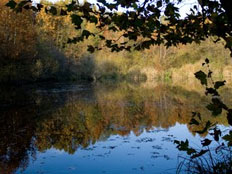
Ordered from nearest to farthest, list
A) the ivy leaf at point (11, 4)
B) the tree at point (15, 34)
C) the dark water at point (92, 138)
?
1. the ivy leaf at point (11, 4)
2. the dark water at point (92, 138)
3. the tree at point (15, 34)

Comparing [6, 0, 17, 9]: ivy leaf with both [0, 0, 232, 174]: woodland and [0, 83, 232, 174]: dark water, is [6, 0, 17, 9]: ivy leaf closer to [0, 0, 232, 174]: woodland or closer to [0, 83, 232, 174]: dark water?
[0, 0, 232, 174]: woodland

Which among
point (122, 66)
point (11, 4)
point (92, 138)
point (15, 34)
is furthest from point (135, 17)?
point (122, 66)

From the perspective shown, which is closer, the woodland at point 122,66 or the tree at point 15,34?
the woodland at point 122,66

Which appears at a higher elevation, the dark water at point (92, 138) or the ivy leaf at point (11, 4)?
the ivy leaf at point (11, 4)

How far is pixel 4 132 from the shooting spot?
8.84 meters

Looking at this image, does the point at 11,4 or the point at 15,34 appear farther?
the point at 15,34

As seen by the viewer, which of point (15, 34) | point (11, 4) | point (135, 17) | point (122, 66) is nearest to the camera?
point (11, 4)

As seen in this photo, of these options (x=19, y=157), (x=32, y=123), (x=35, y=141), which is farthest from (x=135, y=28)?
(x=32, y=123)

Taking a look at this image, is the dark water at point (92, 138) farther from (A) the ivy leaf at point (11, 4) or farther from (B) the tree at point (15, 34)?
(B) the tree at point (15, 34)

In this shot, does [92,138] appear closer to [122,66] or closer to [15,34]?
[15,34]

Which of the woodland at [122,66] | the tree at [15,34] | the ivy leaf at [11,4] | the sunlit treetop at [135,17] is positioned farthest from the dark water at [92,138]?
the tree at [15,34]

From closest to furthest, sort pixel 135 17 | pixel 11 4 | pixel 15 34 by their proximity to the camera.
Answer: pixel 11 4
pixel 135 17
pixel 15 34

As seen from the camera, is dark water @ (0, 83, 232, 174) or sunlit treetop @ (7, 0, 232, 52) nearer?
sunlit treetop @ (7, 0, 232, 52)

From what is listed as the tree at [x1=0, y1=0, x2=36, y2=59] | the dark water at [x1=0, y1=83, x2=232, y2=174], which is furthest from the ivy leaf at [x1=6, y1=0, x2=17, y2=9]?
the tree at [x1=0, y1=0, x2=36, y2=59]
